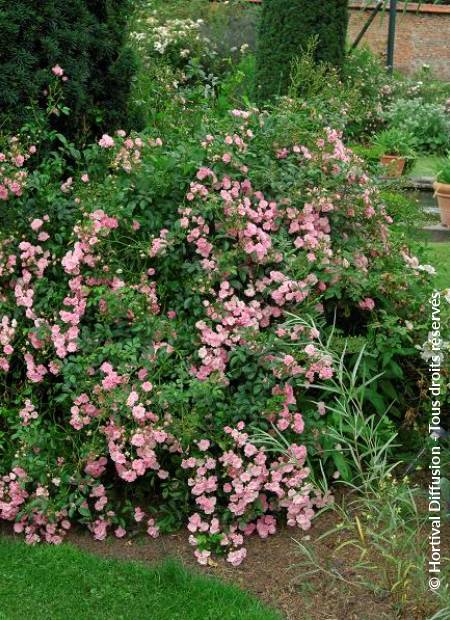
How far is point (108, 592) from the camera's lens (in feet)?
Result: 10.0

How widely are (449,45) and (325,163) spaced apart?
759 inches

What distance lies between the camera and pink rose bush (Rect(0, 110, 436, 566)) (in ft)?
10.9

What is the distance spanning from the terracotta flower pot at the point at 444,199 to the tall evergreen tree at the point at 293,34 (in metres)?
2.79

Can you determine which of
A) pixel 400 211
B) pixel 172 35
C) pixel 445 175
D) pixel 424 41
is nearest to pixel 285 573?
pixel 400 211

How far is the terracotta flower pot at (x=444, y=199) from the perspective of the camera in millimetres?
8055

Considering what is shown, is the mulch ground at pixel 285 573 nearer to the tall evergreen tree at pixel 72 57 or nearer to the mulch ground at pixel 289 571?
the mulch ground at pixel 289 571

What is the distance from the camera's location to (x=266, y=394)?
11.2 ft

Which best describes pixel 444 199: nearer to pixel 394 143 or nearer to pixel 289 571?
pixel 394 143

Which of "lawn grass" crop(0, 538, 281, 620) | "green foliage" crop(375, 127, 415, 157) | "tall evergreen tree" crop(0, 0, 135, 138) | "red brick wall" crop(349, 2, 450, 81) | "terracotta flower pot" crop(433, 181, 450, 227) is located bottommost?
"red brick wall" crop(349, 2, 450, 81)

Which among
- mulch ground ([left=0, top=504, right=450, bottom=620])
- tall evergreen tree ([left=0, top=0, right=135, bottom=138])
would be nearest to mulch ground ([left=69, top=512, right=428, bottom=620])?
mulch ground ([left=0, top=504, right=450, bottom=620])

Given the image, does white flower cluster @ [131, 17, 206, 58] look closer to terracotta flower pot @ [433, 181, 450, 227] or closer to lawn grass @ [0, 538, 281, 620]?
terracotta flower pot @ [433, 181, 450, 227]

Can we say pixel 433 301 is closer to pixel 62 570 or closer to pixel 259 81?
pixel 62 570

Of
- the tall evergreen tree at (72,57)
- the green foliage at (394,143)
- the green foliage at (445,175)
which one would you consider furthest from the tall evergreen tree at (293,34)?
the tall evergreen tree at (72,57)

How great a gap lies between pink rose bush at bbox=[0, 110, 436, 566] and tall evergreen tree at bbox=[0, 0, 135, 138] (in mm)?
412
